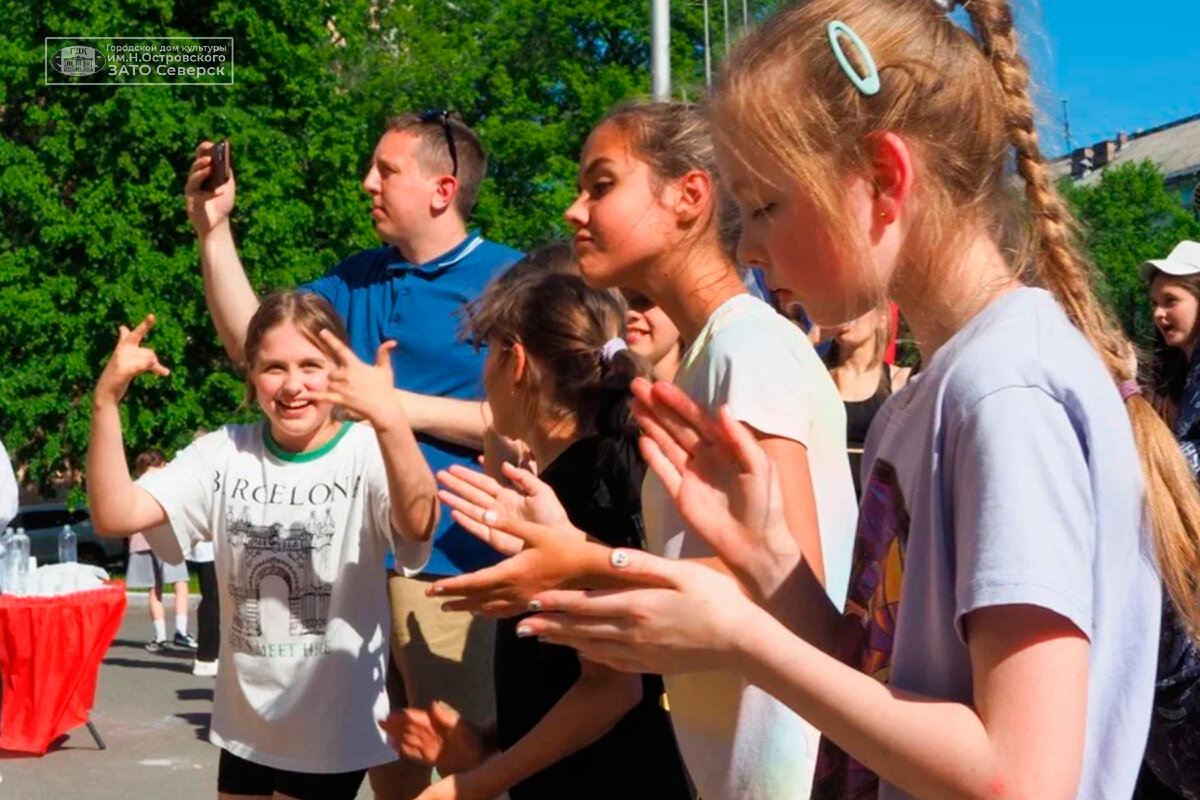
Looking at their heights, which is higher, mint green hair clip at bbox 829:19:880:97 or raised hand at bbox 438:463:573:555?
mint green hair clip at bbox 829:19:880:97

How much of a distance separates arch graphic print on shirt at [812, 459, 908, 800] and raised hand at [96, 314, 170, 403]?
2.48 meters

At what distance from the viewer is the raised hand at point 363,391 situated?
10.9ft

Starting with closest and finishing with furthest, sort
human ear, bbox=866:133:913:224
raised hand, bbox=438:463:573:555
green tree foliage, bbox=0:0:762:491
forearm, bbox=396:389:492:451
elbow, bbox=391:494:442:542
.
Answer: human ear, bbox=866:133:913:224 → raised hand, bbox=438:463:573:555 → elbow, bbox=391:494:442:542 → forearm, bbox=396:389:492:451 → green tree foliage, bbox=0:0:762:491

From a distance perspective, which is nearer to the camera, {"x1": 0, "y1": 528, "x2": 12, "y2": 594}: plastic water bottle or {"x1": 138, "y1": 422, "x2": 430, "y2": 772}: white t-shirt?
{"x1": 138, "y1": 422, "x2": 430, "y2": 772}: white t-shirt

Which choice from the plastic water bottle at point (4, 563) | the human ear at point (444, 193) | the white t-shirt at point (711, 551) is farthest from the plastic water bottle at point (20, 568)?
the white t-shirt at point (711, 551)

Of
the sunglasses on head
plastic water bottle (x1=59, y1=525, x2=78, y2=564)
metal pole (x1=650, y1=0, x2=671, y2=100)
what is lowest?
plastic water bottle (x1=59, y1=525, x2=78, y2=564)

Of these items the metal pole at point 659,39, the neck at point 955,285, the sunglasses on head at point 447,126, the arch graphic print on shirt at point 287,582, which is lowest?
the arch graphic print on shirt at point 287,582

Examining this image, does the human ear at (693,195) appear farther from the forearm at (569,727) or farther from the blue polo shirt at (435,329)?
the blue polo shirt at (435,329)

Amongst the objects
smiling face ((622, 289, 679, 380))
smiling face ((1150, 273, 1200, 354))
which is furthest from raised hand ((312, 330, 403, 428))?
smiling face ((1150, 273, 1200, 354))

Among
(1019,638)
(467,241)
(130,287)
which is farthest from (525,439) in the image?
(130,287)

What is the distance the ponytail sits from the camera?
5.34 feet

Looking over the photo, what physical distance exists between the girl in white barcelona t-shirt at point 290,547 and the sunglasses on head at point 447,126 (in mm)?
640

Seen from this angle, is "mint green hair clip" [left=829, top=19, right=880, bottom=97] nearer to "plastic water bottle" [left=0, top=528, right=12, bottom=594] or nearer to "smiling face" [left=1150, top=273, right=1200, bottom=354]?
"smiling face" [left=1150, top=273, right=1200, bottom=354]

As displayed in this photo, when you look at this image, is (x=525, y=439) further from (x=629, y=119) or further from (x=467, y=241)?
(x=467, y=241)
